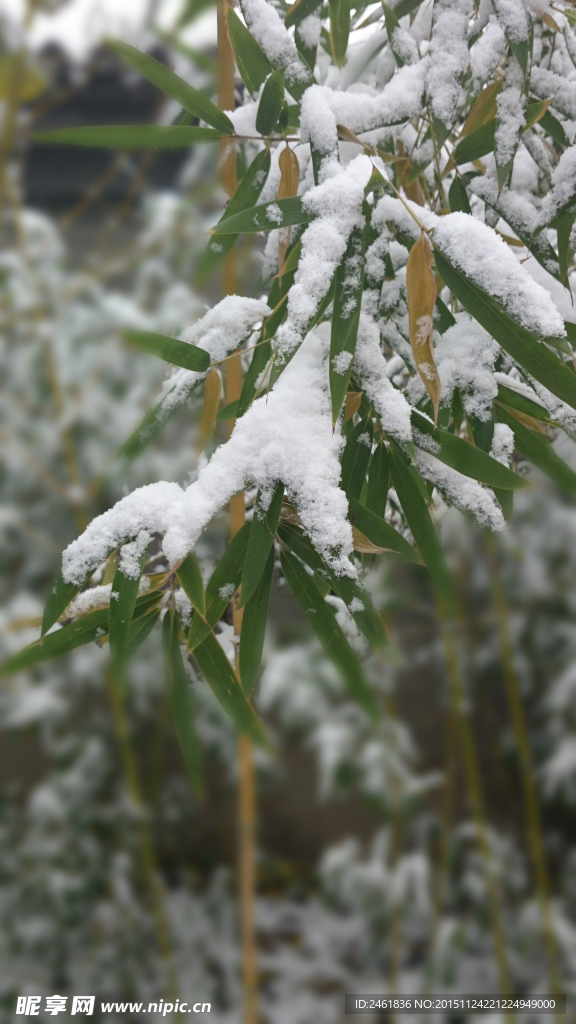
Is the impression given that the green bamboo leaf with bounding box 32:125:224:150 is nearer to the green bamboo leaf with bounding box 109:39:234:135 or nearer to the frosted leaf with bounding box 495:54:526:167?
the green bamboo leaf with bounding box 109:39:234:135

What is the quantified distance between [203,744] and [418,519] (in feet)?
6.06

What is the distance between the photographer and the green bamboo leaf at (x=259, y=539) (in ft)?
1.42

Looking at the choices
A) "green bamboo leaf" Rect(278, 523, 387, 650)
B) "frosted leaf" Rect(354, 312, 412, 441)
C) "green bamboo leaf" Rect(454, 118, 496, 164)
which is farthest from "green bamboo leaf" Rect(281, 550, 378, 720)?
"green bamboo leaf" Rect(454, 118, 496, 164)

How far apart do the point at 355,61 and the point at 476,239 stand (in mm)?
312

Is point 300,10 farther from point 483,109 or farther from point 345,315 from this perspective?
point 345,315

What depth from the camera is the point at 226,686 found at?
50 cm

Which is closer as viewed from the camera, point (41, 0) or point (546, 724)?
point (41, 0)

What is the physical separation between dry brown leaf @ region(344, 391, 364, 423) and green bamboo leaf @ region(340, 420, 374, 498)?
0.05 feet

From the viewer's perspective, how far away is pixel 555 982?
1.64 metres

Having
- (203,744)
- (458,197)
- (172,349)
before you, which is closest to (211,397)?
(172,349)

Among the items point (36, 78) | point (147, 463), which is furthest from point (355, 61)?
point (147, 463)

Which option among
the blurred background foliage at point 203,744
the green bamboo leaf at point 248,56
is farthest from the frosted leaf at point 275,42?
the blurred background foliage at point 203,744

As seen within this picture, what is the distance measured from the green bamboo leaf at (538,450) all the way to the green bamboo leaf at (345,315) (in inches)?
6.3

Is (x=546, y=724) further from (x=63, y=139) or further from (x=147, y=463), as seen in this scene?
(x=63, y=139)
